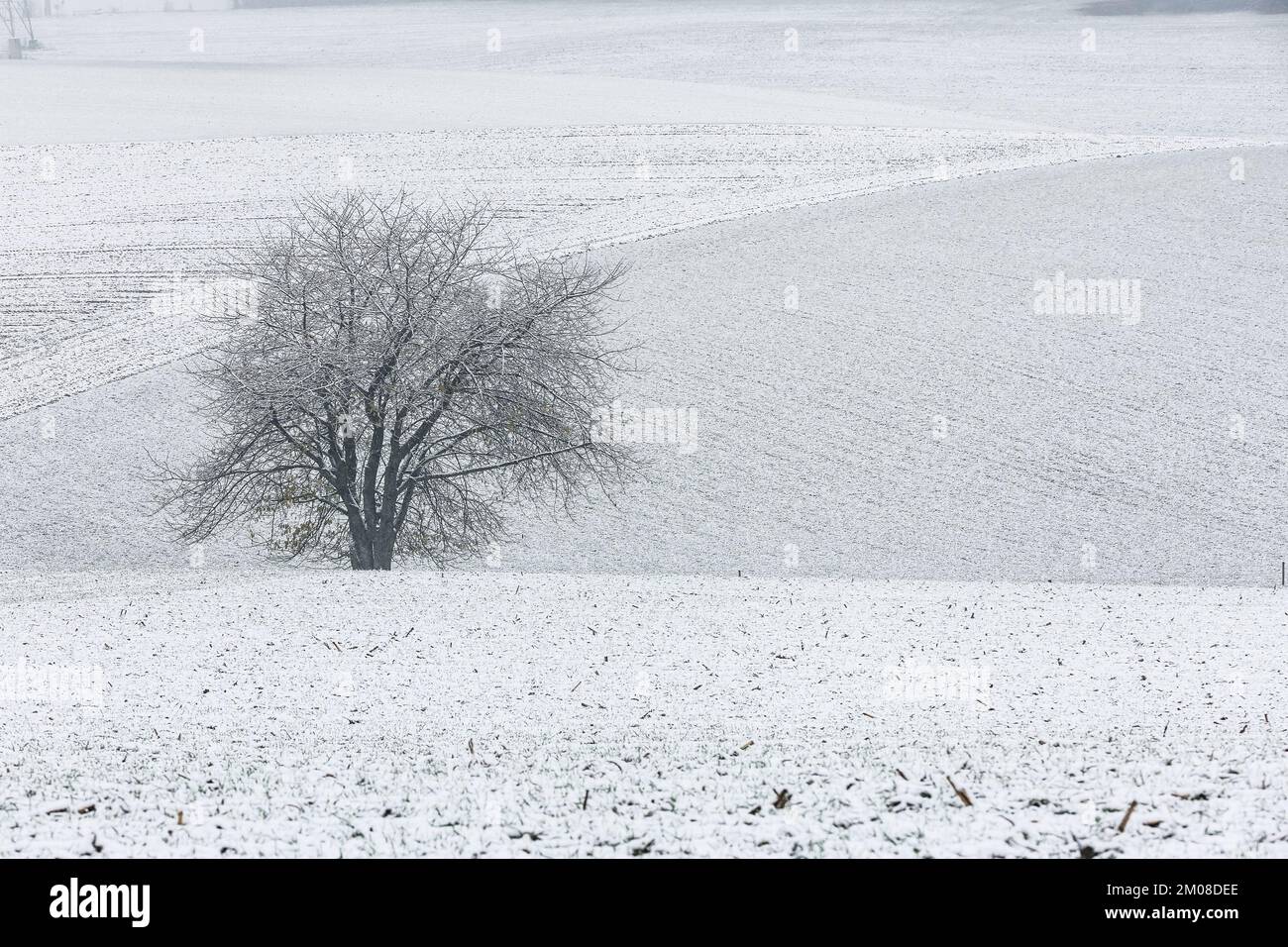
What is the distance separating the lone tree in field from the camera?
63.3 feet

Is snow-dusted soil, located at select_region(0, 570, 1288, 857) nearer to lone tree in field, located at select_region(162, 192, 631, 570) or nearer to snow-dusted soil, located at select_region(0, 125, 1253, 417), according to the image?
lone tree in field, located at select_region(162, 192, 631, 570)

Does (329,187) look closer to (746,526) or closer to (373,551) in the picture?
(746,526)

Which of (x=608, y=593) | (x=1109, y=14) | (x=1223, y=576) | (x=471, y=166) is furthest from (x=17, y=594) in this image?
(x=1109, y=14)

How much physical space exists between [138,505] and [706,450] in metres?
11.5

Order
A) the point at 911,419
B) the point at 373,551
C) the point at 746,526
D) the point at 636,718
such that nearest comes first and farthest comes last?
the point at 636,718
the point at 373,551
the point at 746,526
the point at 911,419

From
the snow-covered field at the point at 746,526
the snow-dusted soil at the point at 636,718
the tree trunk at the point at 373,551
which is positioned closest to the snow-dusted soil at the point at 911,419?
the snow-covered field at the point at 746,526

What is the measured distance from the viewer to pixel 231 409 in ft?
64.6

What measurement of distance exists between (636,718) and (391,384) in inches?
353

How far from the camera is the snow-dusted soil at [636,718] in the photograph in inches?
307

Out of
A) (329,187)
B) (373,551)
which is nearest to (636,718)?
(373,551)

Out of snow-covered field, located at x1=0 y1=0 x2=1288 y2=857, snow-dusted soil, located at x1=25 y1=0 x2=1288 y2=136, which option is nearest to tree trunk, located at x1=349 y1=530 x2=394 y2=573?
snow-covered field, located at x1=0 y1=0 x2=1288 y2=857

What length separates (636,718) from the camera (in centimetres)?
1201

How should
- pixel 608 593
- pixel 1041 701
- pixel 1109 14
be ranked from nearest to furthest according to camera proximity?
pixel 1041 701 < pixel 608 593 < pixel 1109 14

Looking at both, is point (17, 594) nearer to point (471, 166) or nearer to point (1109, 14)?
point (471, 166)
